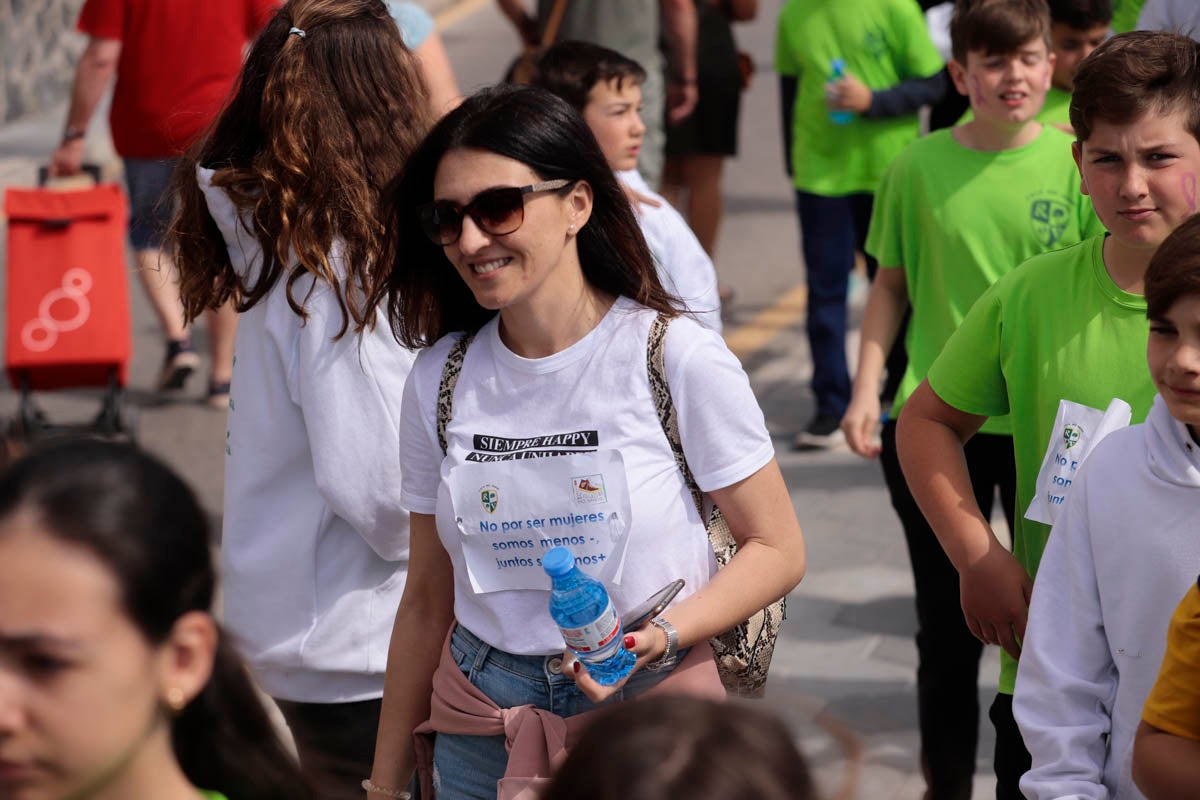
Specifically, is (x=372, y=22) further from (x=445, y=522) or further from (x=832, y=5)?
(x=832, y=5)

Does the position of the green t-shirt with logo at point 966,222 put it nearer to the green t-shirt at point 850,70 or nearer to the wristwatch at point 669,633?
the wristwatch at point 669,633

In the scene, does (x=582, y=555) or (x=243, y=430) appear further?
(x=243, y=430)

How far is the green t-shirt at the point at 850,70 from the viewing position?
6.27 meters

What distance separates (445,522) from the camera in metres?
2.61

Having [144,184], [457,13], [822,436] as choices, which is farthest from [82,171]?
[457,13]

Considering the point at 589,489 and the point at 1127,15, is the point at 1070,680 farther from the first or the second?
the point at 1127,15

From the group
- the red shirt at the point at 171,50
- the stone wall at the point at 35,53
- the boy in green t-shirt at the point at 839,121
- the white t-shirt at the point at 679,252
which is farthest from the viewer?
the stone wall at the point at 35,53

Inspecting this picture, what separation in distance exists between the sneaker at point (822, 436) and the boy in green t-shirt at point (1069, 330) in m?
4.00

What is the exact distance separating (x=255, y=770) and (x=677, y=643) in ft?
2.37

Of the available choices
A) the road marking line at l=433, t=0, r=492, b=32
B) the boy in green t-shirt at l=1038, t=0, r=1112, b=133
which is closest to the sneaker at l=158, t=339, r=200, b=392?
the boy in green t-shirt at l=1038, t=0, r=1112, b=133

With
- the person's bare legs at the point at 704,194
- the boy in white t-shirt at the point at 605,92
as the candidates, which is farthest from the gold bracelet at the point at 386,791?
the person's bare legs at the point at 704,194

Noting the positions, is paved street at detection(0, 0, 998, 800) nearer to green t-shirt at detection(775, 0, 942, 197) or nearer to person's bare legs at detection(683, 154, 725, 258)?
person's bare legs at detection(683, 154, 725, 258)

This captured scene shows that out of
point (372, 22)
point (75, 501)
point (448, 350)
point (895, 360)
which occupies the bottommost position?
point (895, 360)

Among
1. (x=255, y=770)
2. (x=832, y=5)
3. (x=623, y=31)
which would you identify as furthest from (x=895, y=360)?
(x=255, y=770)
